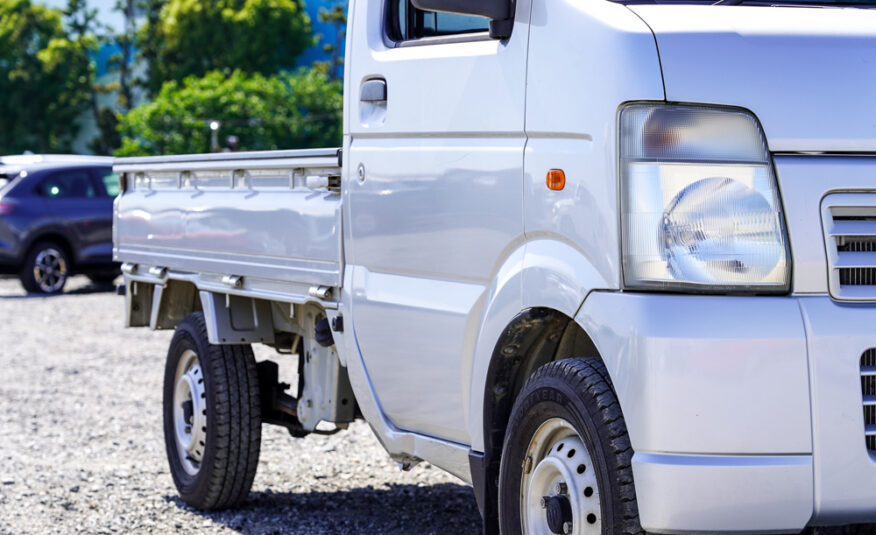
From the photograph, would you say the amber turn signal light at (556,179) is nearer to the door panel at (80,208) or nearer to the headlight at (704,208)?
the headlight at (704,208)

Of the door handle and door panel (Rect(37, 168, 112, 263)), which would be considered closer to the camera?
the door handle

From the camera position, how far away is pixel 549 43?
3.73 metres

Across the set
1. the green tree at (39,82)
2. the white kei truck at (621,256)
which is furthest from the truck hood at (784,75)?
the green tree at (39,82)

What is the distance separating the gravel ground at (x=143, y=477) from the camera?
6188 millimetres

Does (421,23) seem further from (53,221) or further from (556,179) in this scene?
(53,221)

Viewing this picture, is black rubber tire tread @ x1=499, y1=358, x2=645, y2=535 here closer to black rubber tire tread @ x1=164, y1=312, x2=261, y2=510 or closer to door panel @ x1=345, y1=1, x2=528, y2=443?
door panel @ x1=345, y1=1, x2=528, y2=443

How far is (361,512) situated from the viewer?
21.0 feet

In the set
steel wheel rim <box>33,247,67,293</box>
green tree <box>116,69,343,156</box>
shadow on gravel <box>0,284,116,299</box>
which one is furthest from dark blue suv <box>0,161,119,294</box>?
green tree <box>116,69,343,156</box>

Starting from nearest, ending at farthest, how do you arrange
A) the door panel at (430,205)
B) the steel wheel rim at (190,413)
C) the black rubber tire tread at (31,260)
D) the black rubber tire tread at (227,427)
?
the door panel at (430,205) → the black rubber tire tread at (227,427) → the steel wheel rim at (190,413) → the black rubber tire tread at (31,260)

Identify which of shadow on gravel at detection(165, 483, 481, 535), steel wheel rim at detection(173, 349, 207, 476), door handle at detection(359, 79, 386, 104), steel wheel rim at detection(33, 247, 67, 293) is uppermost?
door handle at detection(359, 79, 386, 104)

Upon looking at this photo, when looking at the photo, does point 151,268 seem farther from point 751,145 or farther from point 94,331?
point 94,331

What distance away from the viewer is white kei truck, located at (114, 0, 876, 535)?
3.19 m

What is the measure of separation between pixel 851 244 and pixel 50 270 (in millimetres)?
17084

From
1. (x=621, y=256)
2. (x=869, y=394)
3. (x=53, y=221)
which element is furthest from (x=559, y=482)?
(x=53, y=221)
